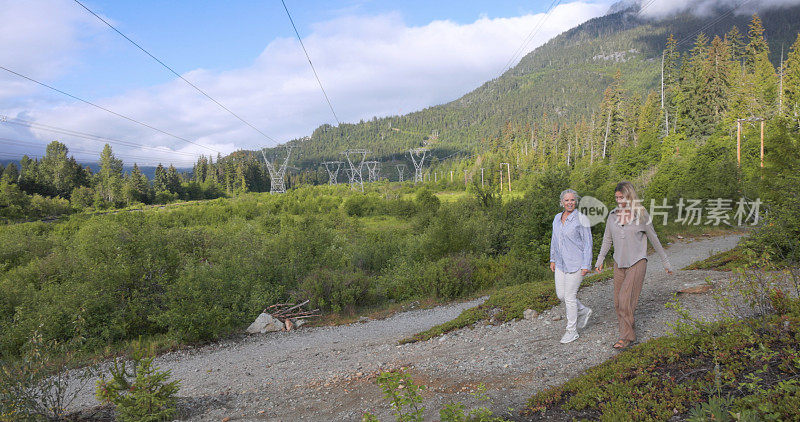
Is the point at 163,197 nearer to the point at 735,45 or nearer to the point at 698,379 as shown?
the point at 698,379

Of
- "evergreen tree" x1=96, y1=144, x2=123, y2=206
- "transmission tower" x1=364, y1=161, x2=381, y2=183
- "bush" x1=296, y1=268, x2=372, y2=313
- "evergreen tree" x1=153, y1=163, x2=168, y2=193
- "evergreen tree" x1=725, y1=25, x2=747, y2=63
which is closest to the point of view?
"bush" x1=296, y1=268, x2=372, y2=313

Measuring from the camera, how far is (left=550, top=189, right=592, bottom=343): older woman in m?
5.90

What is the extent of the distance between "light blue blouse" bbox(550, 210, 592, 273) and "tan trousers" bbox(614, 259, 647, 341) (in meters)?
0.50

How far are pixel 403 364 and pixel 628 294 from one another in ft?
12.7

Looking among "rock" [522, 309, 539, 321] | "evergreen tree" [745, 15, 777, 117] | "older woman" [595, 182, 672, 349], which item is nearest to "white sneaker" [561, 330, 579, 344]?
"older woman" [595, 182, 672, 349]

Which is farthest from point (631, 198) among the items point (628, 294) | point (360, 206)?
point (360, 206)

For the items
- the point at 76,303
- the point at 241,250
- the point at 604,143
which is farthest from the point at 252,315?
the point at 604,143

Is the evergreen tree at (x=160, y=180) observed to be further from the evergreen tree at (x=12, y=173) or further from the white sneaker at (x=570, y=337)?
the white sneaker at (x=570, y=337)

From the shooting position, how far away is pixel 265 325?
41.1 feet

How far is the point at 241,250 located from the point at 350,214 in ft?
133

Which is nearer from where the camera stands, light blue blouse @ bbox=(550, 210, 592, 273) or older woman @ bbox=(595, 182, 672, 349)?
older woman @ bbox=(595, 182, 672, 349)

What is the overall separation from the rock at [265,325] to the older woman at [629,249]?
1006 cm

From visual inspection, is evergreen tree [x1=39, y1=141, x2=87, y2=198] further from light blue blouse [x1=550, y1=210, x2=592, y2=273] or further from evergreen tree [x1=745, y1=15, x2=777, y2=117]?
evergreen tree [x1=745, y1=15, x2=777, y2=117]

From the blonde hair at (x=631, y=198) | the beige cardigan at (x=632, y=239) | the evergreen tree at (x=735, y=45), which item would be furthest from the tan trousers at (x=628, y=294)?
the evergreen tree at (x=735, y=45)
